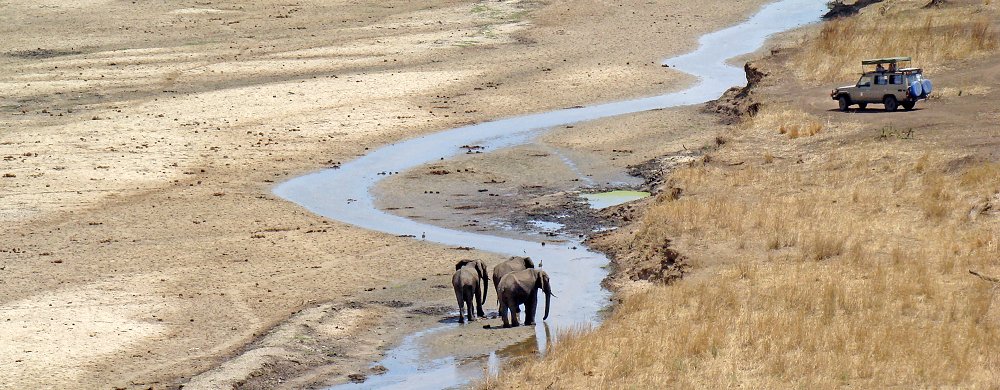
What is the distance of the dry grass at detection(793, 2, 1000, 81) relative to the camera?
4512 cm

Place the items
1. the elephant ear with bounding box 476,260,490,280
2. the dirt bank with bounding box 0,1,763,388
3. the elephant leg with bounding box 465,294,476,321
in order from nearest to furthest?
the dirt bank with bounding box 0,1,763,388
the elephant leg with bounding box 465,294,476,321
the elephant ear with bounding box 476,260,490,280

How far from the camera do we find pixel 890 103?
38.3m

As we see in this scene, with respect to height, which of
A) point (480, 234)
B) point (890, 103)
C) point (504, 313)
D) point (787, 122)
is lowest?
point (480, 234)

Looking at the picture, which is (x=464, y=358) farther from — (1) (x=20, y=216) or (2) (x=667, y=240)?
(1) (x=20, y=216)

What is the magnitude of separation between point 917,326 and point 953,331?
0.64 metres

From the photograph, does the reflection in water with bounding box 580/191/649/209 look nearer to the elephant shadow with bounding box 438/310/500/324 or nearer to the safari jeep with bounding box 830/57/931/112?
the safari jeep with bounding box 830/57/931/112

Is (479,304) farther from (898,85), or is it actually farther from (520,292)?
(898,85)

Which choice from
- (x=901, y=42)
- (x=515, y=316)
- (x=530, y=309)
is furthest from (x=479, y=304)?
(x=901, y=42)

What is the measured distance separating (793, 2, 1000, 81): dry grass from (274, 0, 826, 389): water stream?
4.36 meters

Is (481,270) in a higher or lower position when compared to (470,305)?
higher

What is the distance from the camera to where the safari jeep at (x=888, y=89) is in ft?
125

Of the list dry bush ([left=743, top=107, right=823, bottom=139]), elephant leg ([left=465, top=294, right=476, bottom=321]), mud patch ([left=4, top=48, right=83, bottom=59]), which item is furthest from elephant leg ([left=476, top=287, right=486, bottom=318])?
mud patch ([left=4, top=48, right=83, bottom=59])

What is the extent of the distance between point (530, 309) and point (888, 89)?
18583 millimetres

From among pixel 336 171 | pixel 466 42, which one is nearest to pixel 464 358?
pixel 336 171
